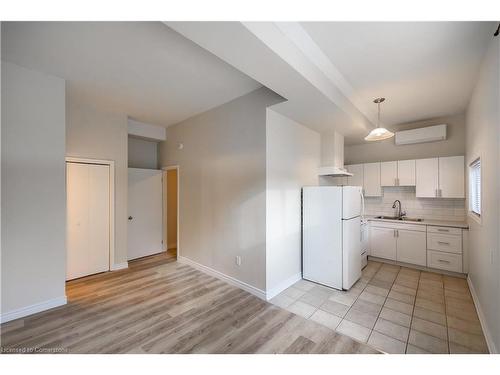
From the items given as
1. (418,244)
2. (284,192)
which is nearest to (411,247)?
(418,244)

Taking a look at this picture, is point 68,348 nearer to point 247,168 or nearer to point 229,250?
point 229,250

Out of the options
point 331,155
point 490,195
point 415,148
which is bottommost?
point 490,195

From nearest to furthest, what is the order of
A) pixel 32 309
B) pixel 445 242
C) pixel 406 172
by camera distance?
1. pixel 32 309
2. pixel 445 242
3. pixel 406 172

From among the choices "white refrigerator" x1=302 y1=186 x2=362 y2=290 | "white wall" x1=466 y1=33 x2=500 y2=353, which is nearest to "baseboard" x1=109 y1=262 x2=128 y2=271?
"white refrigerator" x1=302 y1=186 x2=362 y2=290

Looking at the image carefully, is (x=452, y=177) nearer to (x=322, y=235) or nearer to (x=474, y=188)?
Answer: (x=474, y=188)

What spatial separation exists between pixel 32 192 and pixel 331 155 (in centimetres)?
434

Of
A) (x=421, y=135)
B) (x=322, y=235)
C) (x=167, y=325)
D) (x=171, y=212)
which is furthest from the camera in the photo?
(x=171, y=212)

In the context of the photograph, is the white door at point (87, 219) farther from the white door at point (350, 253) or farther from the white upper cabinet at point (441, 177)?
the white upper cabinet at point (441, 177)

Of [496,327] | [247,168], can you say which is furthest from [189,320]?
[496,327]

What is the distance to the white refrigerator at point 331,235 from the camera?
117 inches

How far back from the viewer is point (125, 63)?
2.26m

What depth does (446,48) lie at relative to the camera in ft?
6.32

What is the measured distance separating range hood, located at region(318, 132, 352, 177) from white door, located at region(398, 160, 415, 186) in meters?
1.26

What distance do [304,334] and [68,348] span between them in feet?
7.14
